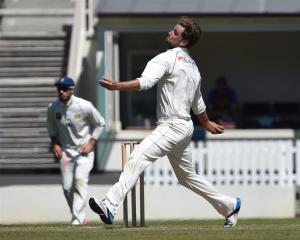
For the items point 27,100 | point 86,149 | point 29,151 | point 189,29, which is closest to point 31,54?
point 27,100

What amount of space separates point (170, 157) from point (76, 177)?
378 centimetres

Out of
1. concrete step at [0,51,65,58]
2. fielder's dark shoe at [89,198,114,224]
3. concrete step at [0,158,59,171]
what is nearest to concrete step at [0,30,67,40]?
concrete step at [0,51,65,58]

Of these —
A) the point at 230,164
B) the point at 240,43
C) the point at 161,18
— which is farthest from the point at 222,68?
the point at 230,164

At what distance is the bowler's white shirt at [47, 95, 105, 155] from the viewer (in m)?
15.2

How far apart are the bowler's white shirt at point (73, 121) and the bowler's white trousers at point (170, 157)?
12.2 ft

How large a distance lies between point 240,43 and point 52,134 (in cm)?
1177

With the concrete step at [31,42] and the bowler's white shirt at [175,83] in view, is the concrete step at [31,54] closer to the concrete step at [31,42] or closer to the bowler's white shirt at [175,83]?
the concrete step at [31,42]

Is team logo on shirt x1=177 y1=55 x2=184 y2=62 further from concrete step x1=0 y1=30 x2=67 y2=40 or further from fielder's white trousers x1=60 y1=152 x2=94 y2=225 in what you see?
concrete step x1=0 y1=30 x2=67 y2=40

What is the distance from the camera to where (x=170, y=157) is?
1162cm

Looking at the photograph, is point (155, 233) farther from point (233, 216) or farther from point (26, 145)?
point (26, 145)

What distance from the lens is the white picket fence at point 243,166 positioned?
2122 cm

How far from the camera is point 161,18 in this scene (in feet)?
77.5

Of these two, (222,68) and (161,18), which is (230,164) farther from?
(222,68)

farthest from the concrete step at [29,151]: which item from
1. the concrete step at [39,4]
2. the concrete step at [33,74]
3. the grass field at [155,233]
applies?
the grass field at [155,233]
